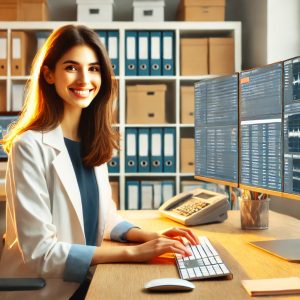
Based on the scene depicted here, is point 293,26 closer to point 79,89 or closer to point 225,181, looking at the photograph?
point 225,181

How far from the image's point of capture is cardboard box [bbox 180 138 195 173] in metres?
3.50

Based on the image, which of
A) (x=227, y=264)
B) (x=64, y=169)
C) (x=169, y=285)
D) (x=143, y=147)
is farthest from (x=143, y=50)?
(x=169, y=285)

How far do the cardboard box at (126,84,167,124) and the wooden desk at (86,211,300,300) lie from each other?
1.93 metres

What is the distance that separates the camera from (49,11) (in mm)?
3869

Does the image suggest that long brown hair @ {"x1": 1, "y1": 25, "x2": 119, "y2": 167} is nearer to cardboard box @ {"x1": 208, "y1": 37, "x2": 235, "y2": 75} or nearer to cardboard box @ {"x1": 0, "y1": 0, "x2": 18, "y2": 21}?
cardboard box @ {"x1": 208, "y1": 37, "x2": 235, "y2": 75}

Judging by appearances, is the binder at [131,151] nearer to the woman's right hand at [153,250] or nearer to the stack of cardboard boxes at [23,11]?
the stack of cardboard boxes at [23,11]

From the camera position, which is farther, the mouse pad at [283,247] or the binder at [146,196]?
the binder at [146,196]

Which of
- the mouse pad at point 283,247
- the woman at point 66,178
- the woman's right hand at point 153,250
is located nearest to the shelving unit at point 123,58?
the woman at point 66,178

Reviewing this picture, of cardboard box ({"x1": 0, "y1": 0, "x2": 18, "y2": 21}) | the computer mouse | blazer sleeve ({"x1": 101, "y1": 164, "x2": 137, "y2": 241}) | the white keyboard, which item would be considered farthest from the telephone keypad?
cardboard box ({"x1": 0, "y1": 0, "x2": 18, "y2": 21})

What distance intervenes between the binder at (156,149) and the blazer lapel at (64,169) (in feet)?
6.86

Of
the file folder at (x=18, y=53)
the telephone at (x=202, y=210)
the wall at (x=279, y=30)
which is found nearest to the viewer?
the telephone at (x=202, y=210)

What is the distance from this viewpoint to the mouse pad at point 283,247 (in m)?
1.23

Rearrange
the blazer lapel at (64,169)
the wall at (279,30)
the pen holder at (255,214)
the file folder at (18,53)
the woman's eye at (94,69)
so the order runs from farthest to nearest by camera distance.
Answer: the file folder at (18,53) < the wall at (279,30) < the pen holder at (255,214) < the woman's eye at (94,69) < the blazer lapel at (64,169)

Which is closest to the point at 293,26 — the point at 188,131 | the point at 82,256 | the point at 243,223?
the point at 188,131
